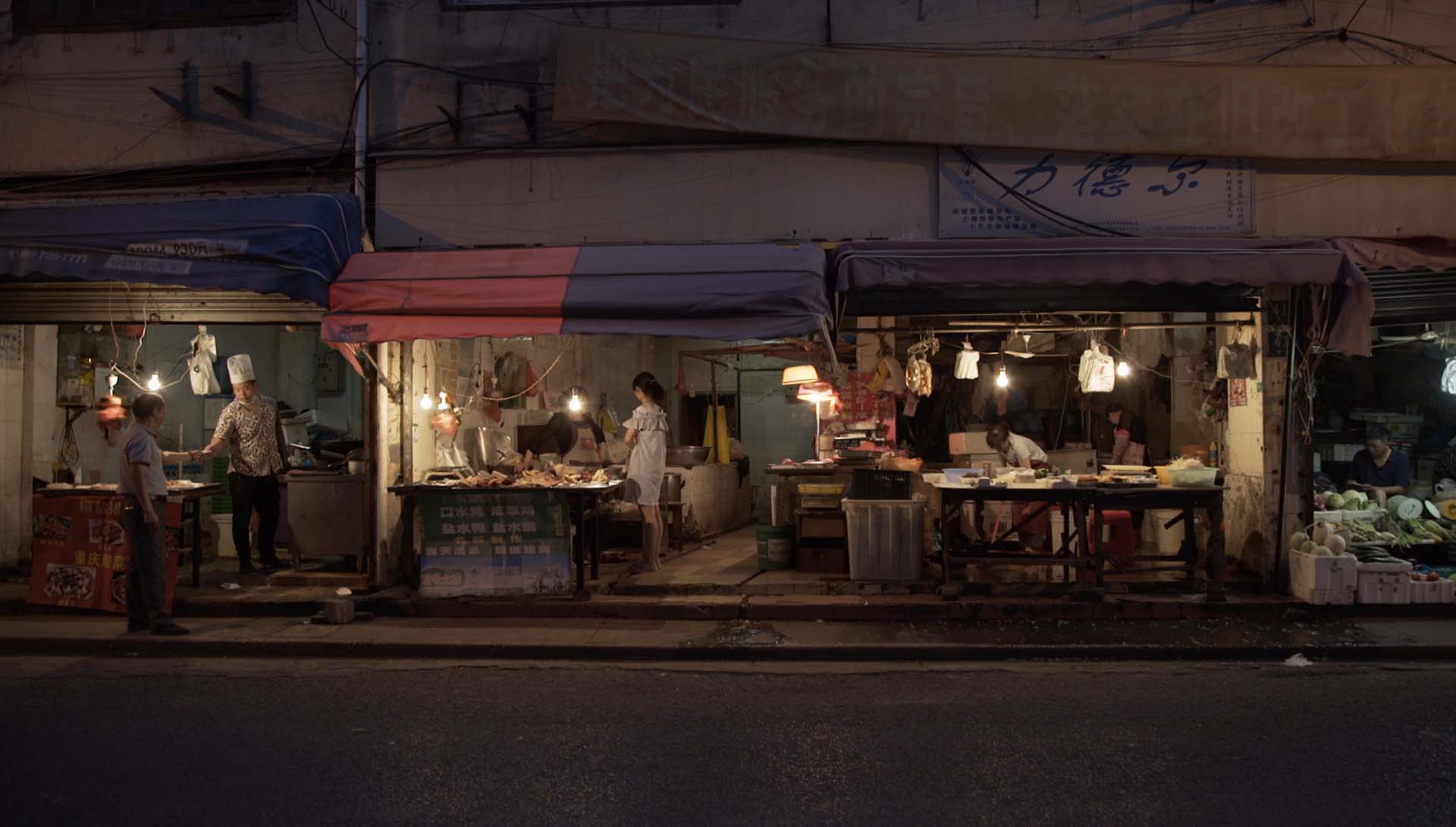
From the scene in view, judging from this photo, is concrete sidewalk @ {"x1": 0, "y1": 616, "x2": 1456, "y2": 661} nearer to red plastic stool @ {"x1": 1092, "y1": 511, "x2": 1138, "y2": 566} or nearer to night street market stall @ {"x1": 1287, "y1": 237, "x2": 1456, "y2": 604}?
night street market stall @ {"x1": 1287, "y1": 237, "x2": 1456, "y2": 604}

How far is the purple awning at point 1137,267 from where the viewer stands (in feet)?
27.4

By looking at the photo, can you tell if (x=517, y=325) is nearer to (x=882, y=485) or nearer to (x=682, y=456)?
(x=882, y=485)

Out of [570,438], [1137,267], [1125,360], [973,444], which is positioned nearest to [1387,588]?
[1137,267]

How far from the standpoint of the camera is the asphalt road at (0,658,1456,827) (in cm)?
433

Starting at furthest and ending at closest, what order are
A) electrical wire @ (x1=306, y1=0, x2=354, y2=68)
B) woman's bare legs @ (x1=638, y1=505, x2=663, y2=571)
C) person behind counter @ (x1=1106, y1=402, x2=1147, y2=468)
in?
person behind counter @ (x1=1106, y1=402, x2=1147, y2=468), woman's bare legs @ (x1=638, y1=505, x2=663, y2=571), electrical wire @ (x1=306, y1=0, x2=354, y2=68)

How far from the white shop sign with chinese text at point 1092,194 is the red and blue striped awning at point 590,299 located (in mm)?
1991

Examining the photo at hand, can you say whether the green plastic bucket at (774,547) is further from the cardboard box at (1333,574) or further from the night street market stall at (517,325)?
the cardboard box at (1333,574)

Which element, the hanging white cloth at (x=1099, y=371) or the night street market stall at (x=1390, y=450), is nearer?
the night street market stall at (x=1390, y=450)

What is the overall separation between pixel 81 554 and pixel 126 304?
3144mm

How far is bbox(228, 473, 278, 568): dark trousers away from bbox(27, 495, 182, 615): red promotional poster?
5.71 ft

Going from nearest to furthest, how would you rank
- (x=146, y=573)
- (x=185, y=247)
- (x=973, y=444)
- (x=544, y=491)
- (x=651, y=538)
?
(x=146, y=573) < (x=185, y=247) < (x=544, y=491) < (x=651, y=538) < (x=973, y=444)

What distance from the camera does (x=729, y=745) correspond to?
206 inches

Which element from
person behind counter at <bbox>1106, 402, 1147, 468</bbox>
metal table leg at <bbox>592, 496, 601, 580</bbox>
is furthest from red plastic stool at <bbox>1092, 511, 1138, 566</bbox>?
metal table leg at <bbox>592, 496, 601, 580</bbox>

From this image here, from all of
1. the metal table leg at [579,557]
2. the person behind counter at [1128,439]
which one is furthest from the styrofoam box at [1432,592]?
the metal table leg at [579,557]
